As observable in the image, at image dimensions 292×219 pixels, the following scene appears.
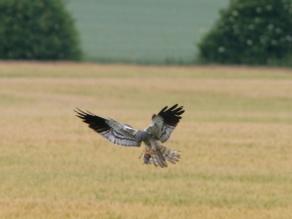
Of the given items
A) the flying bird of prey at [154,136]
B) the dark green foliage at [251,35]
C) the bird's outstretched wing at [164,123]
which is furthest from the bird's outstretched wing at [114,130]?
the dark green foliage at [251,35]

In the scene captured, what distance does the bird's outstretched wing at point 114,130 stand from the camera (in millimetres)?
12227

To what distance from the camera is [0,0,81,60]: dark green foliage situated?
143ft

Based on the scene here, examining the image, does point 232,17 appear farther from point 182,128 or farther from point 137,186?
point 137,186

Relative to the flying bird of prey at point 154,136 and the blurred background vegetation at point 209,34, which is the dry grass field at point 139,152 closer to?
the flying bird of prey at point 154,136

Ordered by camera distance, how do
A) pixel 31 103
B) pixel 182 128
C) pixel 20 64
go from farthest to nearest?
pixel 20 64, pixel 31 103, pixel 182 128

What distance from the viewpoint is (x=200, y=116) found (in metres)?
26.8

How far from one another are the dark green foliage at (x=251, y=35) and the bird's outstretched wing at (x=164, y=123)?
30857 millimetres

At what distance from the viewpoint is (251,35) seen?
43875 millimetres

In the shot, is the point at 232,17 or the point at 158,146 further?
the point at 232,17

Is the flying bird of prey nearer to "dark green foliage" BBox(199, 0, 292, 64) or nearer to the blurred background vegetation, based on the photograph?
the blurred background vegetation

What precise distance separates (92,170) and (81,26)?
173 feet

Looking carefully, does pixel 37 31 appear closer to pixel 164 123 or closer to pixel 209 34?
pixel 209 34

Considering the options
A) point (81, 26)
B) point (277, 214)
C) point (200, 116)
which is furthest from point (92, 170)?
point (81, 26)

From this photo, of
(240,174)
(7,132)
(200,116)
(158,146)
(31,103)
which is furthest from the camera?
(31,103)
